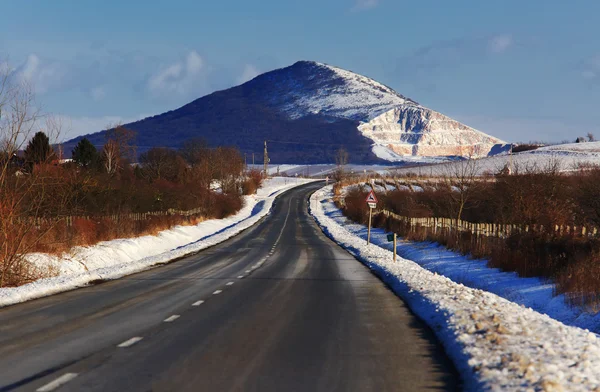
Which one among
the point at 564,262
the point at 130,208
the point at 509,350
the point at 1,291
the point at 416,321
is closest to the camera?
the point at 509,350

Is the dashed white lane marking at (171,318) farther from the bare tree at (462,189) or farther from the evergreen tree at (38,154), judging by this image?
the bare tree at (462,189)

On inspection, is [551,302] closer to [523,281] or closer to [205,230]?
[523,281]

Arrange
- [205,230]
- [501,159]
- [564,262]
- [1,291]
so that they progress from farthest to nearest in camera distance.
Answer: [501,159]
[205,230]
[564,262]
[1,291]

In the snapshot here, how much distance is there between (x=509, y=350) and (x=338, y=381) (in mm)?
2653

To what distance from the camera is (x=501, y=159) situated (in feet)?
523

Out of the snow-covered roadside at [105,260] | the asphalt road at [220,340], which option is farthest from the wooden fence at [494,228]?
the snow-covered roadside at [105,260]

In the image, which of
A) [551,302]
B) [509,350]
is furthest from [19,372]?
[551,302]

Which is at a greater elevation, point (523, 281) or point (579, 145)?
point (579, 145)

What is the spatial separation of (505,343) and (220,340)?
4.22 meters

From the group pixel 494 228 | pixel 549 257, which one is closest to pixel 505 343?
pixel 549 257

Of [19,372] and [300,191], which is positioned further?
[300,191]

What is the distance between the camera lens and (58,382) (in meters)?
7.34

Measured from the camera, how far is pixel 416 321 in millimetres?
12438

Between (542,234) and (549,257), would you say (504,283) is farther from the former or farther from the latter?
(542,234)
